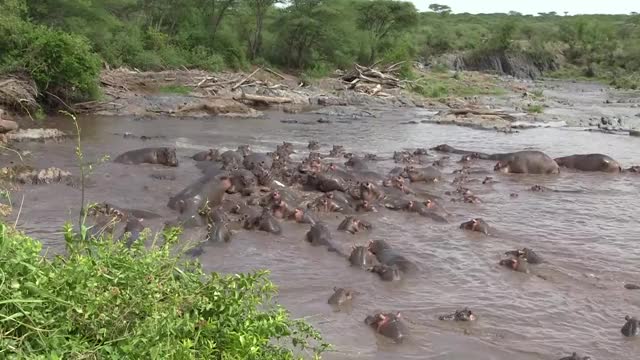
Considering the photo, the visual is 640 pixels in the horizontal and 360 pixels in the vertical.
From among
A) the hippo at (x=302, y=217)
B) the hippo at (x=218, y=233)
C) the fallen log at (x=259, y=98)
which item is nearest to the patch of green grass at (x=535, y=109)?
the fallen log at (x=259, y=98)

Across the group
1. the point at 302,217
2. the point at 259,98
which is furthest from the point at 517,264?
the point at 259,98

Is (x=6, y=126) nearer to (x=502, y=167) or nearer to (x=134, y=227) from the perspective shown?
(x=134, y=227)

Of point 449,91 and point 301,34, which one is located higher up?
point 301,34

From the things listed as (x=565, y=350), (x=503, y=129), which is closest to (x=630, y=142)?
(x=503, y=129)

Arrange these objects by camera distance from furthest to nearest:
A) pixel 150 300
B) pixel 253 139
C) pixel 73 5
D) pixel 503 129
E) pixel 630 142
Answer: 1. pixel 73 5
2. pixel 503 129
3. pixel 630 142
4. pixel 253 139
5. pixel 150 300

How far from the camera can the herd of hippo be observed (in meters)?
9.02

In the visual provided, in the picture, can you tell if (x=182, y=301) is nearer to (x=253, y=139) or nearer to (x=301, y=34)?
(x=253, y=139)

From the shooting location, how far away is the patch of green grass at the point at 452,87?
40647mm

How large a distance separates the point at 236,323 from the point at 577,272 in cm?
644

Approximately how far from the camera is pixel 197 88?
30844 mm

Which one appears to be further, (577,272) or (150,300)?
(577,272)

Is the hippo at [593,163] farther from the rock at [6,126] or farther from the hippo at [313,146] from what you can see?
the rock at [6,126]

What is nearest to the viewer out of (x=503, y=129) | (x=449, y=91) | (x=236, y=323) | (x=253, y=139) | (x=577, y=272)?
(x=236, y=323)

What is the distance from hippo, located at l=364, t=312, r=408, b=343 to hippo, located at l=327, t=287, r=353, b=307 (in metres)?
0.66
